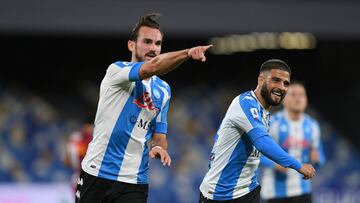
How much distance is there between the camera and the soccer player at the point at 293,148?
7272 mm

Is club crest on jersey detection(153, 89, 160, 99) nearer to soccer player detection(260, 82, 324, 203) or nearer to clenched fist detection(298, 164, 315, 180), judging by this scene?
clenched fist detection(298, 164, 315, 180)

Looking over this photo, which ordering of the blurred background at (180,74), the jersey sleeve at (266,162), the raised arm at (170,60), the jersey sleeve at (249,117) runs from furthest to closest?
the blurred background at (180,74)
the jersey sleeve at (266,162)
the jersey sleeve at (249,117)
the raised arm at (170,60)

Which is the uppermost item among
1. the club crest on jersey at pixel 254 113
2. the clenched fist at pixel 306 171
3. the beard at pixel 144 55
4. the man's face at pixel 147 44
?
the man's face at pixel 147 44

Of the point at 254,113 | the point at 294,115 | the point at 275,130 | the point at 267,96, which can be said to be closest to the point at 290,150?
the point at 275,130

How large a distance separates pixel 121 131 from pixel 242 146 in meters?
0.99

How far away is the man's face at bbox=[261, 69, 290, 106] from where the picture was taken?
5297 millimetres

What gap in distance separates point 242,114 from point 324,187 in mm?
9436

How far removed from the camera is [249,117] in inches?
202

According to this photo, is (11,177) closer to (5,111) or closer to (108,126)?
(5,111)

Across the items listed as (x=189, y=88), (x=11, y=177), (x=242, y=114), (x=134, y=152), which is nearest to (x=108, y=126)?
(x=134, y=152)

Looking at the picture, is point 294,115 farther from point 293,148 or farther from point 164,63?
point 164,63

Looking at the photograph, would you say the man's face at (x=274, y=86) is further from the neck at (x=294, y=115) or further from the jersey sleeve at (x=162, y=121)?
the neck at (x=294, y=115)

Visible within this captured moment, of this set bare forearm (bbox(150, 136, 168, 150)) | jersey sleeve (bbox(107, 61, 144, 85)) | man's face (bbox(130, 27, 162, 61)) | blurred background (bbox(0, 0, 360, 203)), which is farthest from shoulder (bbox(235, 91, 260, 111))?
blurred background (bbox(0, 0, 360, 203))

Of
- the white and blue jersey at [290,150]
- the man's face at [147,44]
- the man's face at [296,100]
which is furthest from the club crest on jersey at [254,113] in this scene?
the man's face at [296,100]
